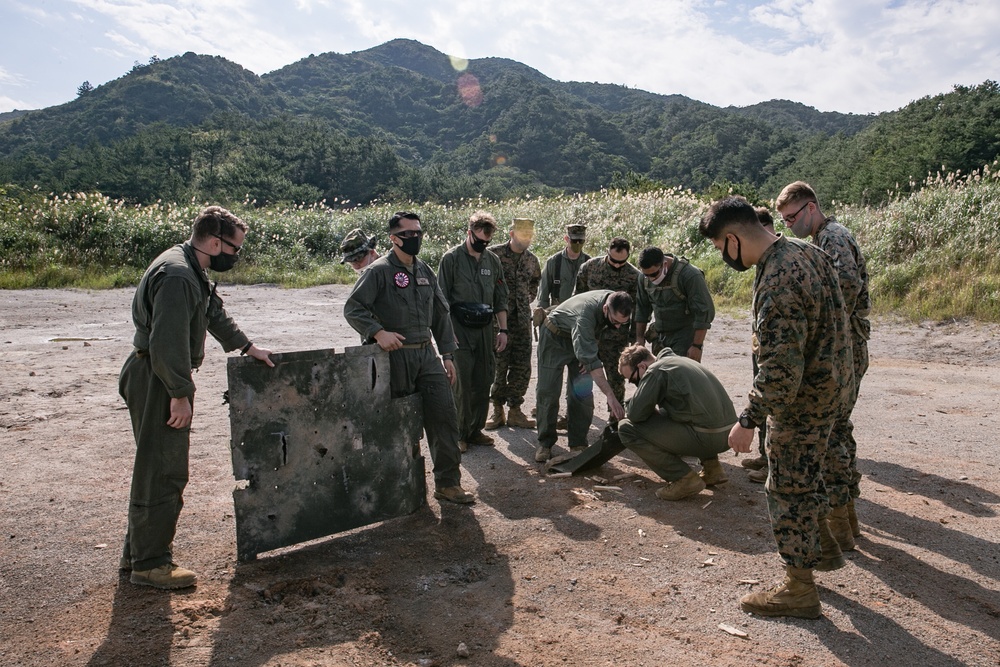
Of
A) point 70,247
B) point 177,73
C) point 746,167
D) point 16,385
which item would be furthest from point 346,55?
point 16,385

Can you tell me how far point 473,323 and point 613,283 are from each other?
155cm

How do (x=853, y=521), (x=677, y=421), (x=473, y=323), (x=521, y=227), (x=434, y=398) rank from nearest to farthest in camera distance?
1. (x=853, y=521)
2. (x=434, y=398)
3. (x=677, y=421)
4. (x=473, y=323)
5. (x=521, y=227)

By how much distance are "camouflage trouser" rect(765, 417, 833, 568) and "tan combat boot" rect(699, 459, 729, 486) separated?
174 cm

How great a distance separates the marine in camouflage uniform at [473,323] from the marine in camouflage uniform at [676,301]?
1.36 metres

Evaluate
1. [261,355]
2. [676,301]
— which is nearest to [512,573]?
[261,355]

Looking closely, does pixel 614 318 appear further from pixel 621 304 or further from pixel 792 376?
pixel 792 376

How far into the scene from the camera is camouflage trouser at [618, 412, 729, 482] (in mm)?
4836

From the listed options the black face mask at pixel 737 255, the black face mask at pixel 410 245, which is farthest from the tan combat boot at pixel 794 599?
the black face mask at pixel 410 245

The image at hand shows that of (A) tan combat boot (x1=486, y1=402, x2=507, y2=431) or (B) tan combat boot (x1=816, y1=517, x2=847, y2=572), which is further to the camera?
(A) tan combat boot (x1=486, y1=402, x2=507, y2=431)

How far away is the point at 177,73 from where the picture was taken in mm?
117625

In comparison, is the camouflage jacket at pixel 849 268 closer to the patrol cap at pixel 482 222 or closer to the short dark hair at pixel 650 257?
the short dark hair at pixel 650 257

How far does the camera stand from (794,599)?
3.28m

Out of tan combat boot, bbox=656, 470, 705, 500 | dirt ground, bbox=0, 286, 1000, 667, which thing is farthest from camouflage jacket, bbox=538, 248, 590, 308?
tan combat boot, bbox=656, 470, 705, 500

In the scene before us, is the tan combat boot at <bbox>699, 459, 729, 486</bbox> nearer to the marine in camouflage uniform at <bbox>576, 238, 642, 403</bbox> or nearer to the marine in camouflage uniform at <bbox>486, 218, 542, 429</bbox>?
the marine in camouflage uniform at <bbox>576, 238, 642, 403</bbox>
